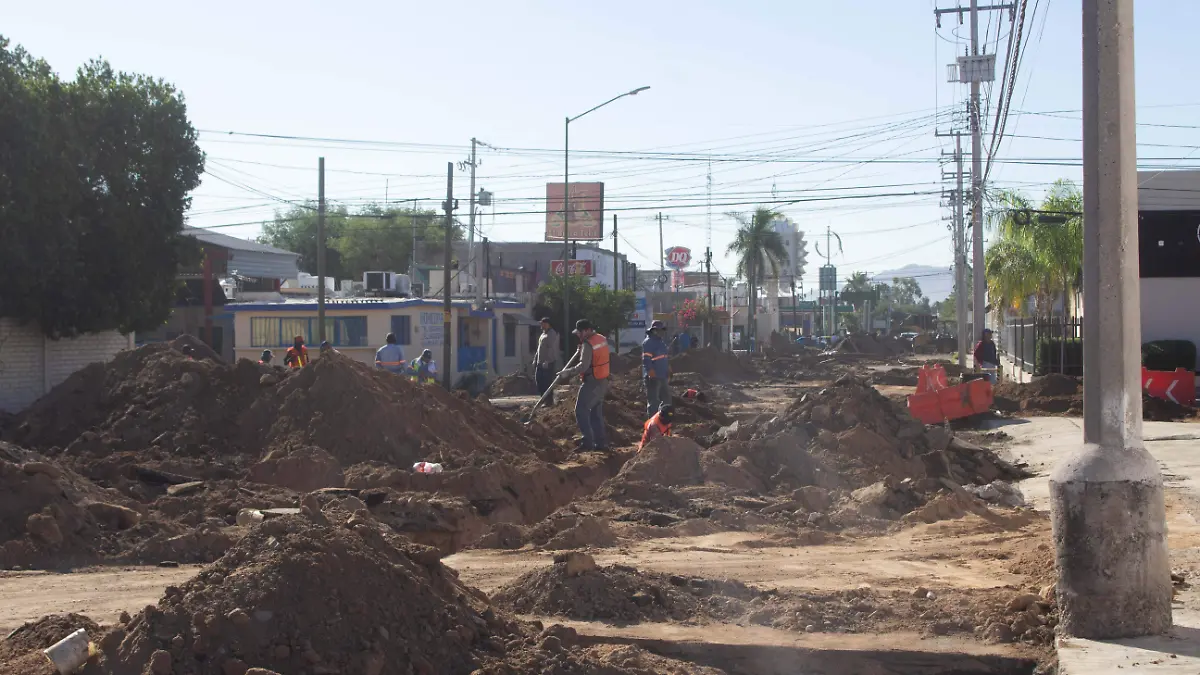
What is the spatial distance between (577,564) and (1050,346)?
2421 centimetres

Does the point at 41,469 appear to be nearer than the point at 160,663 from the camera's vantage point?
No

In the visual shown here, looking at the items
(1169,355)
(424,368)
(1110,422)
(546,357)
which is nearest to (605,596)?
(1110,422)

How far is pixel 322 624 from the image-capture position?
5.04 meters

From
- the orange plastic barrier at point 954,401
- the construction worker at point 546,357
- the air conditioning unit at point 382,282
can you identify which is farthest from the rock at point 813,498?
the air conditioning unit at point 382,282

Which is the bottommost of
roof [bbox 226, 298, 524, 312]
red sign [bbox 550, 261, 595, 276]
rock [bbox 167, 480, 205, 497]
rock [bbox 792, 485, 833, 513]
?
rock [bbox 792, 485, 833, 513]

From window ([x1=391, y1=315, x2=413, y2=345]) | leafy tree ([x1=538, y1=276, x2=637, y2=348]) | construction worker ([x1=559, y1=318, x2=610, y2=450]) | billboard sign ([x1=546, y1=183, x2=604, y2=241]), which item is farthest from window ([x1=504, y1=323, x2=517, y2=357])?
construction worker ([x1=559, y1=318, x2=610, y2=450])

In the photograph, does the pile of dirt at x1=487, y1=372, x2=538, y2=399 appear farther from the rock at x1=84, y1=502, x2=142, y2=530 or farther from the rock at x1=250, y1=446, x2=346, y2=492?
the rock at x1=84, y1=502, x2=142, y2=530

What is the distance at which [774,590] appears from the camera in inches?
287

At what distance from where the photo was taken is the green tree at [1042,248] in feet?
102

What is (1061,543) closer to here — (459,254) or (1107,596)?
(1107,596)

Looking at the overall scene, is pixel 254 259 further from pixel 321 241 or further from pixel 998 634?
pixel 998 634

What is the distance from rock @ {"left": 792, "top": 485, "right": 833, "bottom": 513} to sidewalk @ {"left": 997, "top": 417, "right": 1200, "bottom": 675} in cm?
233

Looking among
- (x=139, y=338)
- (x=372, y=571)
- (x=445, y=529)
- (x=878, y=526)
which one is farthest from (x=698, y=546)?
(x=139, y=338)

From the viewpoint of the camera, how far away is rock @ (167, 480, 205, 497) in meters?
12.4
